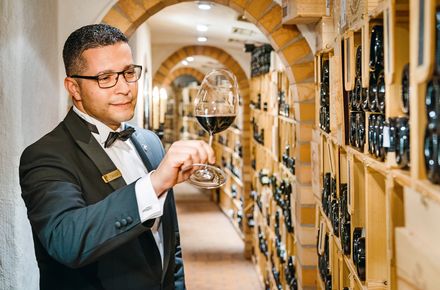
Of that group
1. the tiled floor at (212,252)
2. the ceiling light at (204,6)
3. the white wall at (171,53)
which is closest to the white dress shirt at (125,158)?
the ceiling light at (204,6)

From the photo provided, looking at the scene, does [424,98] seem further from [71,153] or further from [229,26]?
[229,26]

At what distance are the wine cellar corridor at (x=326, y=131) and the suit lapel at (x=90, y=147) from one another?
0.93ft

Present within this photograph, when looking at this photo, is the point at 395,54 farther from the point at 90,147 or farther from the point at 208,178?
the point at 90,147

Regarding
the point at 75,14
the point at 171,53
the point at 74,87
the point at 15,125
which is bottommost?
the point at 15,125

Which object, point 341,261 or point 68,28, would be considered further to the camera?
point 68,28

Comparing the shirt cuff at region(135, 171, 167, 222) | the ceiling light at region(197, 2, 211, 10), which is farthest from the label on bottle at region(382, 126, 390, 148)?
the ceiling light at region(197, 2, 211, 10)

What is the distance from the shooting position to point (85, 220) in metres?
1.26

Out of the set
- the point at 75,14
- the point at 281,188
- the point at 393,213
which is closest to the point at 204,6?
the point at 281,188

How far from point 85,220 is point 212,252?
266 inches

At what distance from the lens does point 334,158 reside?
238 centimetres

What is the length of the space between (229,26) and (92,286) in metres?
→ 4.96

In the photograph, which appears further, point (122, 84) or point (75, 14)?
point (75, 14)

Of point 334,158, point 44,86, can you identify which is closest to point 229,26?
point 44,86

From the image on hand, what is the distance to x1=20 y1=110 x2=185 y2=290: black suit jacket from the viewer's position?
1.28m
